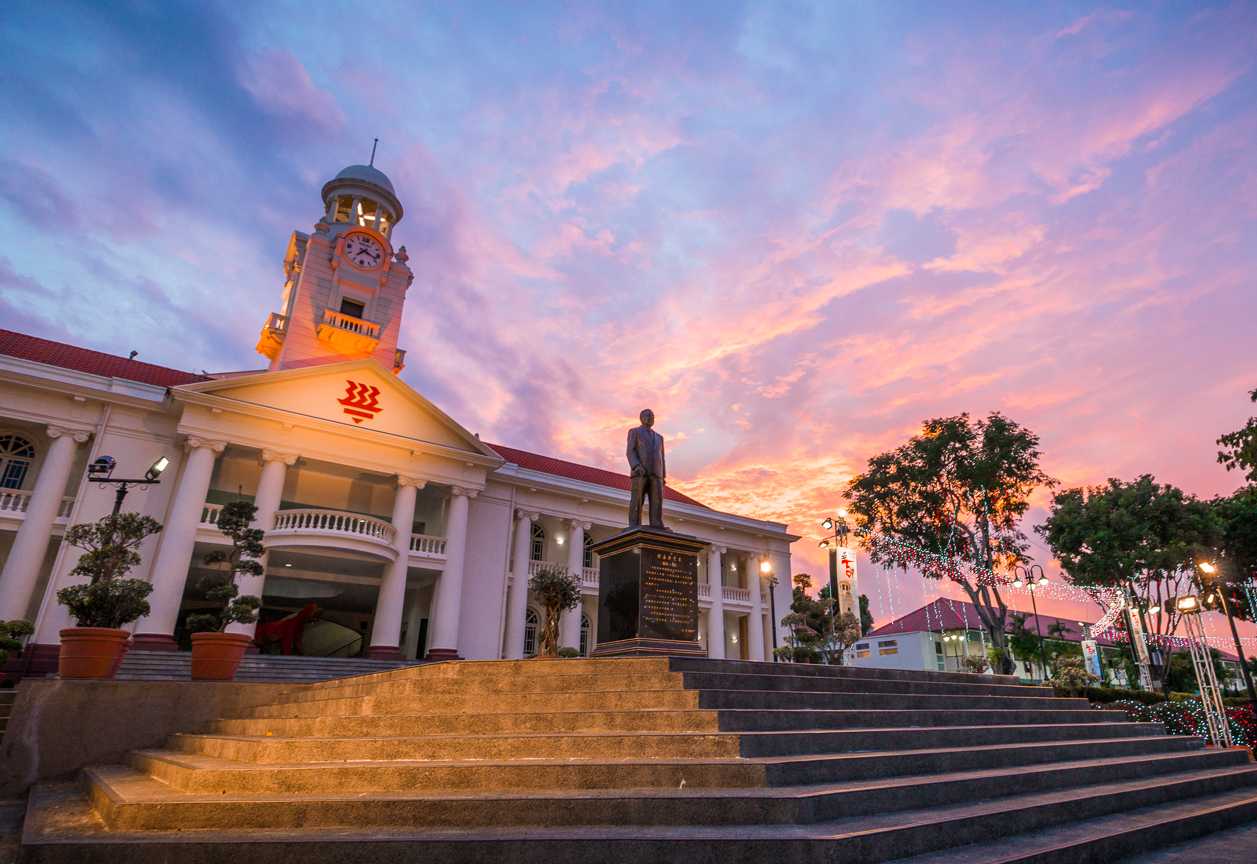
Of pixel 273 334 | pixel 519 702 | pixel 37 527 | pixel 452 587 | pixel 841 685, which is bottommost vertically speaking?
pixel 519 702

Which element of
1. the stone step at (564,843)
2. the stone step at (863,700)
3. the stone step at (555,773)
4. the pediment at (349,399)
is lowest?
the stone step at (564,843)

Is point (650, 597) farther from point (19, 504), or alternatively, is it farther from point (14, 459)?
point (14, 459)

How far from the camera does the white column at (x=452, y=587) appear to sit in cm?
2133

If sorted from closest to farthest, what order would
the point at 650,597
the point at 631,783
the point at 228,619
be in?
the point at 631,783 → the point at 650,597 → the point at 228,619

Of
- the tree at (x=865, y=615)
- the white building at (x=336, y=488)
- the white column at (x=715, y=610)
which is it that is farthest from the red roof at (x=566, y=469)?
the tree at (x=865, y=615)

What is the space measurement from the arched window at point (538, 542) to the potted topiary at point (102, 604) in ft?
58.8

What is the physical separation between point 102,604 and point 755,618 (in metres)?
25.6

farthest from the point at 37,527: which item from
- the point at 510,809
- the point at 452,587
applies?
the point at 510,809

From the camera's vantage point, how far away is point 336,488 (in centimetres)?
2436

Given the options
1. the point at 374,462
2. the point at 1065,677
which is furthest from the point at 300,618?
the point at 1065,677

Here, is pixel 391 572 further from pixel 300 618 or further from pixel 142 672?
pixel 142 672

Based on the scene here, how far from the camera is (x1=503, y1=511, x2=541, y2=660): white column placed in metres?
23.8

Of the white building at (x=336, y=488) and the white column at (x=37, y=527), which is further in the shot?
the white building at (x=336, y=488)

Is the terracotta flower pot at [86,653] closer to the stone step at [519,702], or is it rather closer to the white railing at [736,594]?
the stone step at [519,702]
